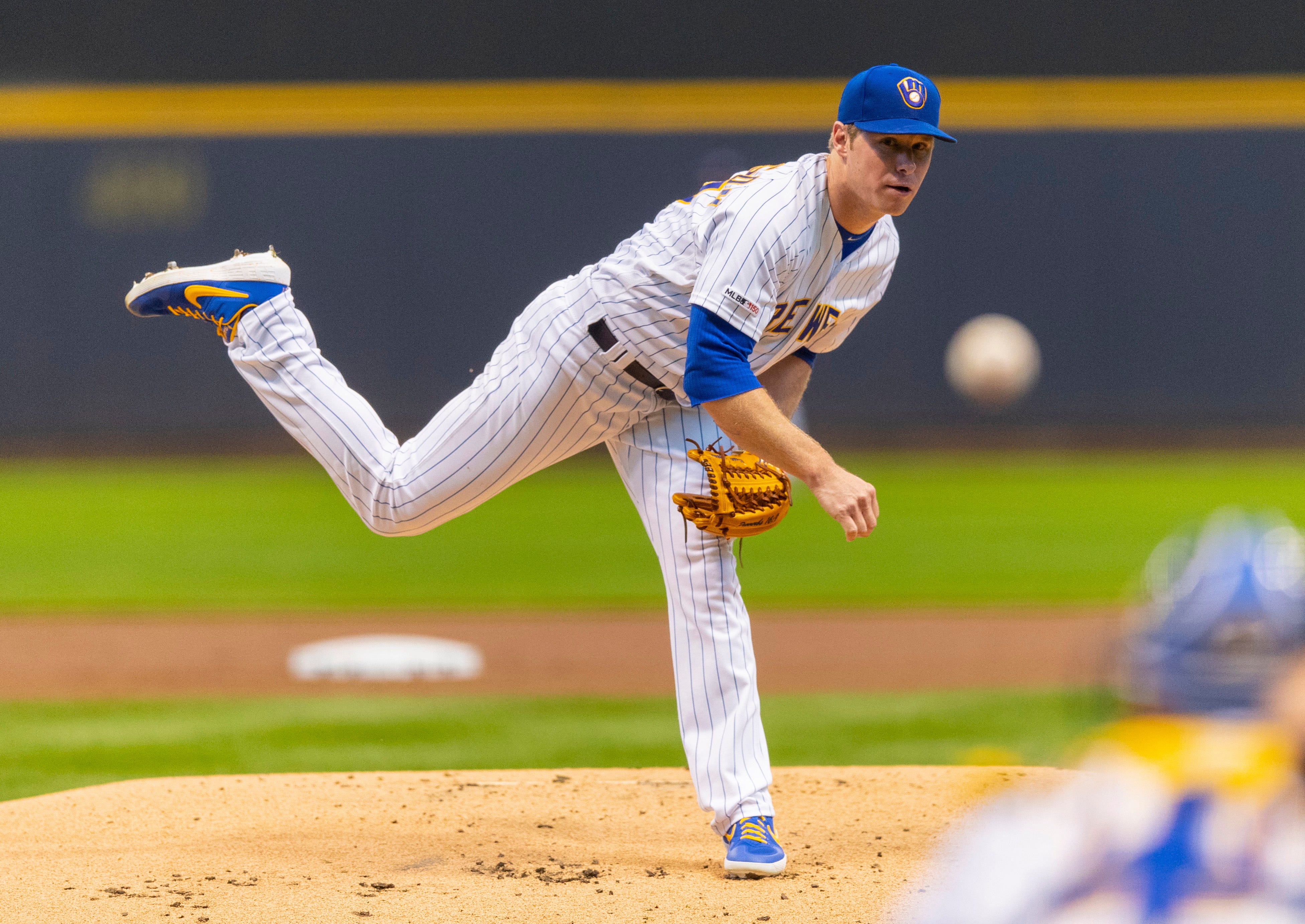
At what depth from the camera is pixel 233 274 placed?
9.55 ft

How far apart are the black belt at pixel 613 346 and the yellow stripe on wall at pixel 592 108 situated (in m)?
10.2

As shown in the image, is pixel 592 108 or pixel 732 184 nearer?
pixel 732 184

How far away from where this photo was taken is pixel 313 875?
269 cm

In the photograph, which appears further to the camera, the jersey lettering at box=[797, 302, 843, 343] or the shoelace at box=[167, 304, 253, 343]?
the shoelace at box=[167, 304, 253, 343]

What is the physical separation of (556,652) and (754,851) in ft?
11.0

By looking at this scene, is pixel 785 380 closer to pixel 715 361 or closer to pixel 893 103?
pixel 715 361

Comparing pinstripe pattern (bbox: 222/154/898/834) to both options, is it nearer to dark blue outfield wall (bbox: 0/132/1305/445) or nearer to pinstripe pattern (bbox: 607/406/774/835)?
pinstripe pattern (bbox: 607/406/774/835)

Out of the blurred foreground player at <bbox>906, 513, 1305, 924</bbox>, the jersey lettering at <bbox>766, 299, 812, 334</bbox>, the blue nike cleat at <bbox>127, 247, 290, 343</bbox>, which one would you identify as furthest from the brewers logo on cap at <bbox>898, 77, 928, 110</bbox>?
the blurred foreground player at <bbox>906, 513, 1305, 924</bbox>

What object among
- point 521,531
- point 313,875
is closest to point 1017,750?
point 313,875

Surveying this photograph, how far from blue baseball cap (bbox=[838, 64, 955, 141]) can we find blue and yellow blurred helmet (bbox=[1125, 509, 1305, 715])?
1.65 metres

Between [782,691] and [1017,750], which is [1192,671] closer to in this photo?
[1017,750]

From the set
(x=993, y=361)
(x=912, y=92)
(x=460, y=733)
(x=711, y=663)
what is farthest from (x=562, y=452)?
(x=993, y=361)

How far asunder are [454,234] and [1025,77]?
5.42m

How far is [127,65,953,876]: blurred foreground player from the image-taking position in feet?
8.05
